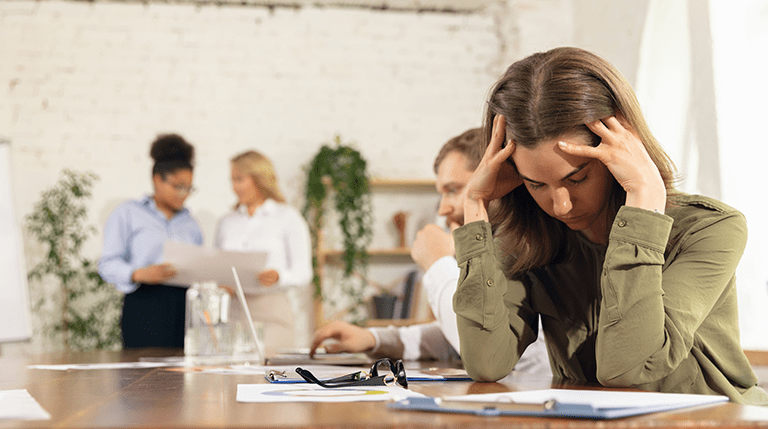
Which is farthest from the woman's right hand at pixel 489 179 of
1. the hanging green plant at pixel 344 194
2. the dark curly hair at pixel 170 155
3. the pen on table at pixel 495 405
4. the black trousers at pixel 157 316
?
the hanging green plant at pixel 344 194

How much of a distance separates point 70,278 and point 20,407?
12.6 feet

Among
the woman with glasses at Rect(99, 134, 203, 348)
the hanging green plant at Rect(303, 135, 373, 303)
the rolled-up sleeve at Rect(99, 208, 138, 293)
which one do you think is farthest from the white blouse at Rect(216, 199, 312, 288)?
the hanging green plant at Rect(303, 135, 373, 303)

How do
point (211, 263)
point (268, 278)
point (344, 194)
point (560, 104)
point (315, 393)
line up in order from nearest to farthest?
point (315, 393), point (560, 104), point (211, 263), point (268, 278), point (344, 194)

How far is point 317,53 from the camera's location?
4.85 metres

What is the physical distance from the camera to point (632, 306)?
936 millimetres

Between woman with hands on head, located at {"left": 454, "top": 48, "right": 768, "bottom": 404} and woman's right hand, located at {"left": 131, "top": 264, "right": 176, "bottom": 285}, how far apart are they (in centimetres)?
189

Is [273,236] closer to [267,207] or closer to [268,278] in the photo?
[267,207]

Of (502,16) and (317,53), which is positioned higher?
(502,16)

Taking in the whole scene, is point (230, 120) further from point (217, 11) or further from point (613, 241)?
point (613, 241)

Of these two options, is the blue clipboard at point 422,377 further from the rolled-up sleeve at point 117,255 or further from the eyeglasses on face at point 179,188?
the eyeglasses on face at point 179,188

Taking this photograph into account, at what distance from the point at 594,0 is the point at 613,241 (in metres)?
3.33

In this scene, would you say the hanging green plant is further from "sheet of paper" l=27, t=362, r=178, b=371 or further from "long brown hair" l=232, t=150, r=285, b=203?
"sheet of paper" l=27, t=362, r=178, b=371

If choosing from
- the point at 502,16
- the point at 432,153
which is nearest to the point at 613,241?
the point at 432,153

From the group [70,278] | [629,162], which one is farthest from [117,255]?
[629,162]
